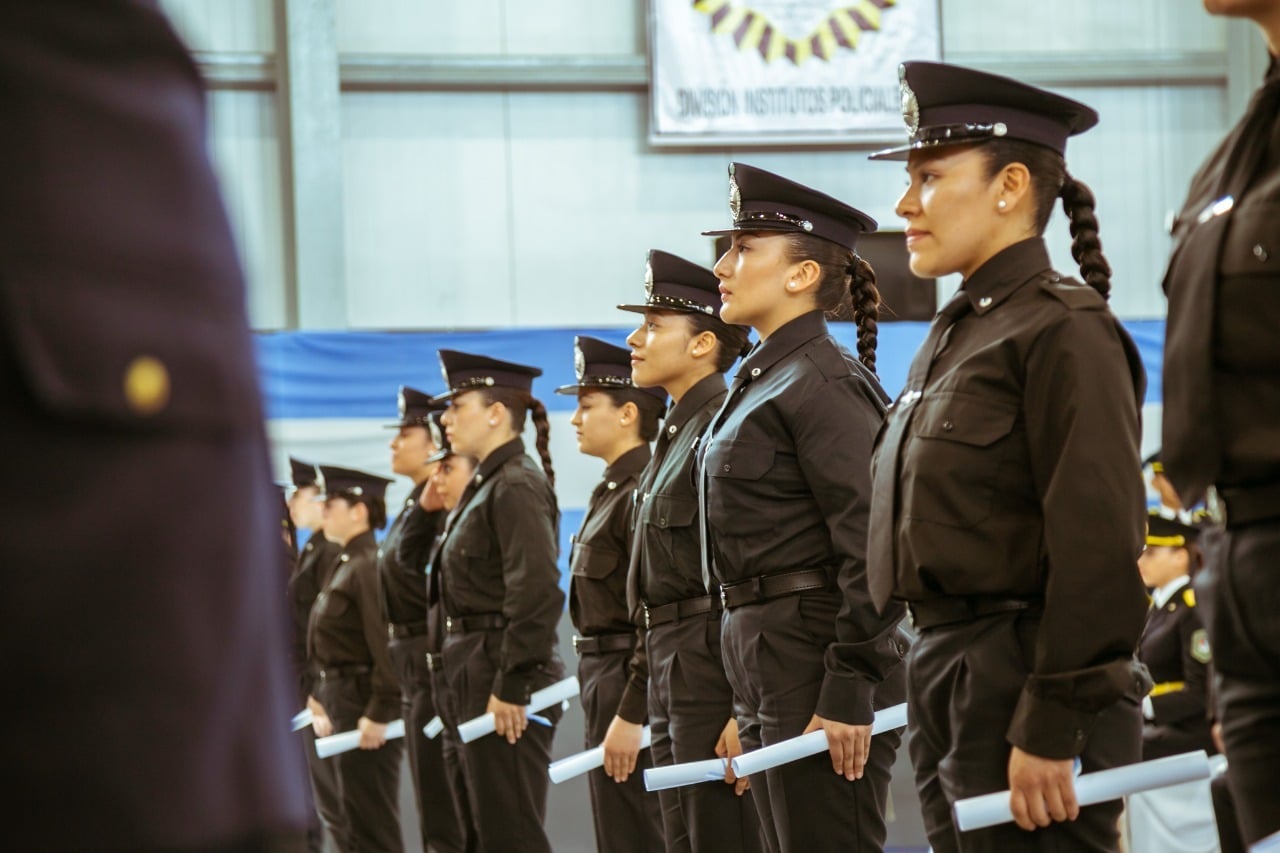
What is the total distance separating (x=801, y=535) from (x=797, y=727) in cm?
40

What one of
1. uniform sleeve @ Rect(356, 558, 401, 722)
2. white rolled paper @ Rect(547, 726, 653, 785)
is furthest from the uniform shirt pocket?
uniform sleeve @ Rect(356, 558, 401, 722)

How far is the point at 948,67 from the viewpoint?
2637 millimetres

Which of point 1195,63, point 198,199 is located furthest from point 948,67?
point 1195,63

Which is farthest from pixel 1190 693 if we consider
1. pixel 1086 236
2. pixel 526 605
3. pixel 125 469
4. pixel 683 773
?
pixel 125 469

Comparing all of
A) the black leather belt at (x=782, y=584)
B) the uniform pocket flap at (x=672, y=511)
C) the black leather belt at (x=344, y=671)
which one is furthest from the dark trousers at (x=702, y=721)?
the black leather belt at (x=344, y=671)

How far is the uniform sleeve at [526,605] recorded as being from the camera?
5.41m

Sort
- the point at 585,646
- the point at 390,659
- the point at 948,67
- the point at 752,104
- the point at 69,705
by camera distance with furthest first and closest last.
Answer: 1. the point at 752,104
2. the point at 390,659
3. the point at 585,646
4. the point at 948,67
5. the point at 69,705

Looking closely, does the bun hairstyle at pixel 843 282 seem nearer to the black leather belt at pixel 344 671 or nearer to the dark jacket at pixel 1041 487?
the dark jacket at pixel 1041 487

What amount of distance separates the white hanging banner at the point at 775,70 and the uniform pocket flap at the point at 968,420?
7512mm

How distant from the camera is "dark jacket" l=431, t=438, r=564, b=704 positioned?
17.8 ft

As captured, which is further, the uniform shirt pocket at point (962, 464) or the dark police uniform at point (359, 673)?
the dark police uniform at point (359, 673)

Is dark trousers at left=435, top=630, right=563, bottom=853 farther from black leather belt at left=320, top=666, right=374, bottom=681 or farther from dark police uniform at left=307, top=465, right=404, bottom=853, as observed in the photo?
black leather belt at left=320, top=666, right=374, bottom=681

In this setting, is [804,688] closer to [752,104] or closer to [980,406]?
[980,406]

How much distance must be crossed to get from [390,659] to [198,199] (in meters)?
6.47
